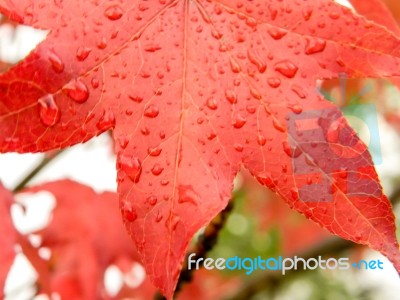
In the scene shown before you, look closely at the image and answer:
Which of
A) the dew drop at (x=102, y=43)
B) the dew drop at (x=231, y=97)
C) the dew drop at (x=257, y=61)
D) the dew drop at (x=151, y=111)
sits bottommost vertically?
the dew drop at (x=151, y=111)

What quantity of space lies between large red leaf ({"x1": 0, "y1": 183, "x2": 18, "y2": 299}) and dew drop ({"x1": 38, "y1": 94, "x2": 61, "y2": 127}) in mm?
328

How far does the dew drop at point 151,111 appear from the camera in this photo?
28.5 inches

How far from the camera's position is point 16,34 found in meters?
1.44

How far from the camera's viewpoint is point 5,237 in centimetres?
95

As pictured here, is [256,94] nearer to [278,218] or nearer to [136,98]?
[136,98]

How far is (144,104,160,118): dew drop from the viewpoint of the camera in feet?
2.38

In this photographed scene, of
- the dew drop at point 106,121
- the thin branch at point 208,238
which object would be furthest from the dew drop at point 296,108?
the thin branch at point 208,238

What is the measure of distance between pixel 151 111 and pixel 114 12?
0.44 feet

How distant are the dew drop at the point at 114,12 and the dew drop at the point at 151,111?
0.40ft

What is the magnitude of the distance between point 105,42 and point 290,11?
9.2 inches

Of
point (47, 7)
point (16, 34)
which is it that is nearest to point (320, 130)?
point (47, 7)

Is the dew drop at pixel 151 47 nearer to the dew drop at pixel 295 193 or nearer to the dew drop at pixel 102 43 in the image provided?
the dew drop at pixel 102 43

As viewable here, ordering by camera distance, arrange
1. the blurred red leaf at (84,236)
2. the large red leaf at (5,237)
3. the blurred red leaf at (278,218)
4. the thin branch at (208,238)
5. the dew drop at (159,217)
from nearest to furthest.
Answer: the dew drop at (159,217) < the large red leaf at (5,237) < the thin branch at (208,238) < the blurred red leaf at (84,236) < the blurred red leaf at (278,218)

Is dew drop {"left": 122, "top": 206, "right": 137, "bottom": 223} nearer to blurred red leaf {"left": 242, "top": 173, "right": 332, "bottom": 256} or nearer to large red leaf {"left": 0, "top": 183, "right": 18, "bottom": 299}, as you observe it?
large red leaf {"left": 0, "top": 183, "right": 18, "bottom": 299}
